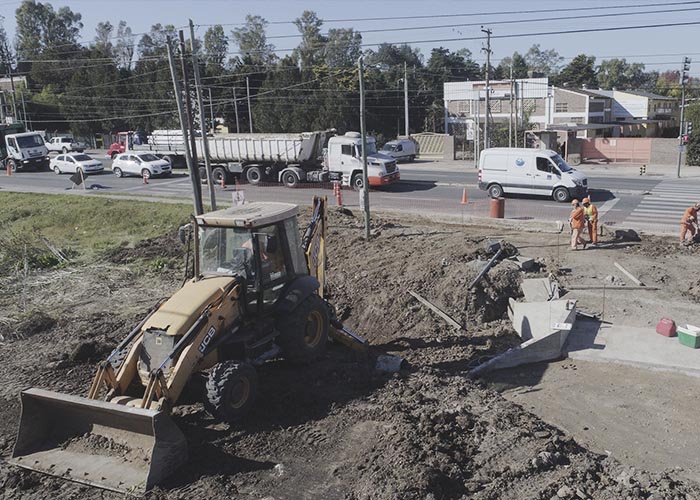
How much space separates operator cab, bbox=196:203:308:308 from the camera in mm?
8578

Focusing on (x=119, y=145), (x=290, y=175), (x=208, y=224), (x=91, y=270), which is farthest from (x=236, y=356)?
(x=119, y=145)

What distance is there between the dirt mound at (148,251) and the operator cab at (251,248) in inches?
366

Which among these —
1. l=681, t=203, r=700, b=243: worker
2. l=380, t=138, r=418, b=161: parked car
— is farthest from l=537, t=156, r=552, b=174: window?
l=380, t=138, r=418, b=161: parked car

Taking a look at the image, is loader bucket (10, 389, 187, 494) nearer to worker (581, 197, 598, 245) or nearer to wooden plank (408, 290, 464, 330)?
wooden plank (408, 290, 464, 330)

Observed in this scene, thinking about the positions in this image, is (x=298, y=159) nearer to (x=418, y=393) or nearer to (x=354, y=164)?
(x=354, y=164)

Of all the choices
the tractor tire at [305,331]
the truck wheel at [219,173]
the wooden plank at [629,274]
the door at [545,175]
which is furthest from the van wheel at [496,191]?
the tractor tire at [305,331]

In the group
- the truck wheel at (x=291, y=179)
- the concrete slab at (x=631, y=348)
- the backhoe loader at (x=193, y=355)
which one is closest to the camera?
the backhoe loader at (x=193, y=355)

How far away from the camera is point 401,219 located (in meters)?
22.8

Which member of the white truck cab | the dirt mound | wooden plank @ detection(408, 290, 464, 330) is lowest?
wooden plank @ detection(408, 290, 464, 330)

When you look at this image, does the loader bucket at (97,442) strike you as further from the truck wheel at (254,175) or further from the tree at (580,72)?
the tree at (580,72)

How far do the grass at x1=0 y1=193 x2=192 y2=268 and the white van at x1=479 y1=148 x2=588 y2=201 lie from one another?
13025 mm

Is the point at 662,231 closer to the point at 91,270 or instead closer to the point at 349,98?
the point at 91,270

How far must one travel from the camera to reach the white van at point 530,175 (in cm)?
2542

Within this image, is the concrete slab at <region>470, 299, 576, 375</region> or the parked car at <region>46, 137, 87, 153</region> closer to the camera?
the concrete slab at <region>470, 299, 576, 375</region>
